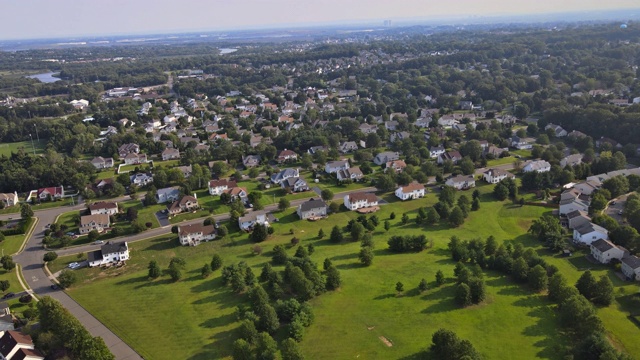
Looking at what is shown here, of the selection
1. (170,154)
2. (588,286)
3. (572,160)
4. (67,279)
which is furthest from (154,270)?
(572,160)

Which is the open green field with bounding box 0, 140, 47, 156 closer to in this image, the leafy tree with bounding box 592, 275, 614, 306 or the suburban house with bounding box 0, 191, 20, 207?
the suburban house with bounding box 0, 191, 20, 207

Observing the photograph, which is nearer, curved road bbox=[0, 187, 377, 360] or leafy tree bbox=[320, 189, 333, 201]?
curved road bbox=[0, 187, 377, 360]

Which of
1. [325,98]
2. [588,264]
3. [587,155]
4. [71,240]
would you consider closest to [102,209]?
[71,240]

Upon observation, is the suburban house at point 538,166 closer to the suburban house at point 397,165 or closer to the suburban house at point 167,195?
the suburban house at point 397,165

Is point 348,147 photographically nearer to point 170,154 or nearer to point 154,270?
point 170,154

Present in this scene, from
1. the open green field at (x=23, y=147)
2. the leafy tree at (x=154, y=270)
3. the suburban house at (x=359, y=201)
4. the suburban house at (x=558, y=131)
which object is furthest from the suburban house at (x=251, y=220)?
the open green field at (x=23, y=147)

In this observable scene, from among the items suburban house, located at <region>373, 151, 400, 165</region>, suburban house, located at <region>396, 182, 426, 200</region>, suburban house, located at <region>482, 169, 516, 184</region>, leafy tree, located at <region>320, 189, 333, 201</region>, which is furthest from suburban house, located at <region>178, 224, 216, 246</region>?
suburban house, located at <region>482, 169, 516, 184</region>
